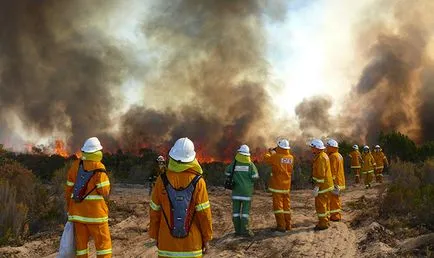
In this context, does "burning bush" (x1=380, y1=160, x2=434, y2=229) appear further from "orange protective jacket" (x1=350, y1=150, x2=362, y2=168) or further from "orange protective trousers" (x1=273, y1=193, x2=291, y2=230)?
"orange protective jacket" (x1=350, y1=150, x2=362, y2=168)

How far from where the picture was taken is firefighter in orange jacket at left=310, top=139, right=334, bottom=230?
973 cm

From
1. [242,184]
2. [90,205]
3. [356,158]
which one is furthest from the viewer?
[356,158]

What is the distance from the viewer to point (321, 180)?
9680mm

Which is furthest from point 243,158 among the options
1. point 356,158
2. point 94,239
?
point 356,158

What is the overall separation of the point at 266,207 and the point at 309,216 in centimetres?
214

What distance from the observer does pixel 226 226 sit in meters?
11.1

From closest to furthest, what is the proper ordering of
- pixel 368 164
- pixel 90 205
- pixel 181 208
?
pixel 181 208 → pixel 90 205 → pixel 368 164

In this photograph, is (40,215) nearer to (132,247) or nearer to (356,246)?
(132,247)

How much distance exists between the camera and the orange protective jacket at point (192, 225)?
467 cm

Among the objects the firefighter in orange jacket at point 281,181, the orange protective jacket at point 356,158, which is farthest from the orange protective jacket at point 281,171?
the orange protective jacket at point 356,158

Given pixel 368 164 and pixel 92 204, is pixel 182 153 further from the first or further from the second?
pixel 368 164

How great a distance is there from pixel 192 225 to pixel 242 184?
4.74 meters

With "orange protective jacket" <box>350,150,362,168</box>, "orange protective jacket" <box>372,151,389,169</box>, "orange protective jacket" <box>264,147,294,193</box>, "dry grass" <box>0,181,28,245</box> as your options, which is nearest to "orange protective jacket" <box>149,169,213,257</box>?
"orange protective jacket" <box>264,147,294,193</box>

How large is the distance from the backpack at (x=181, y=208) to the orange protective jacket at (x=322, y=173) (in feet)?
18.7
